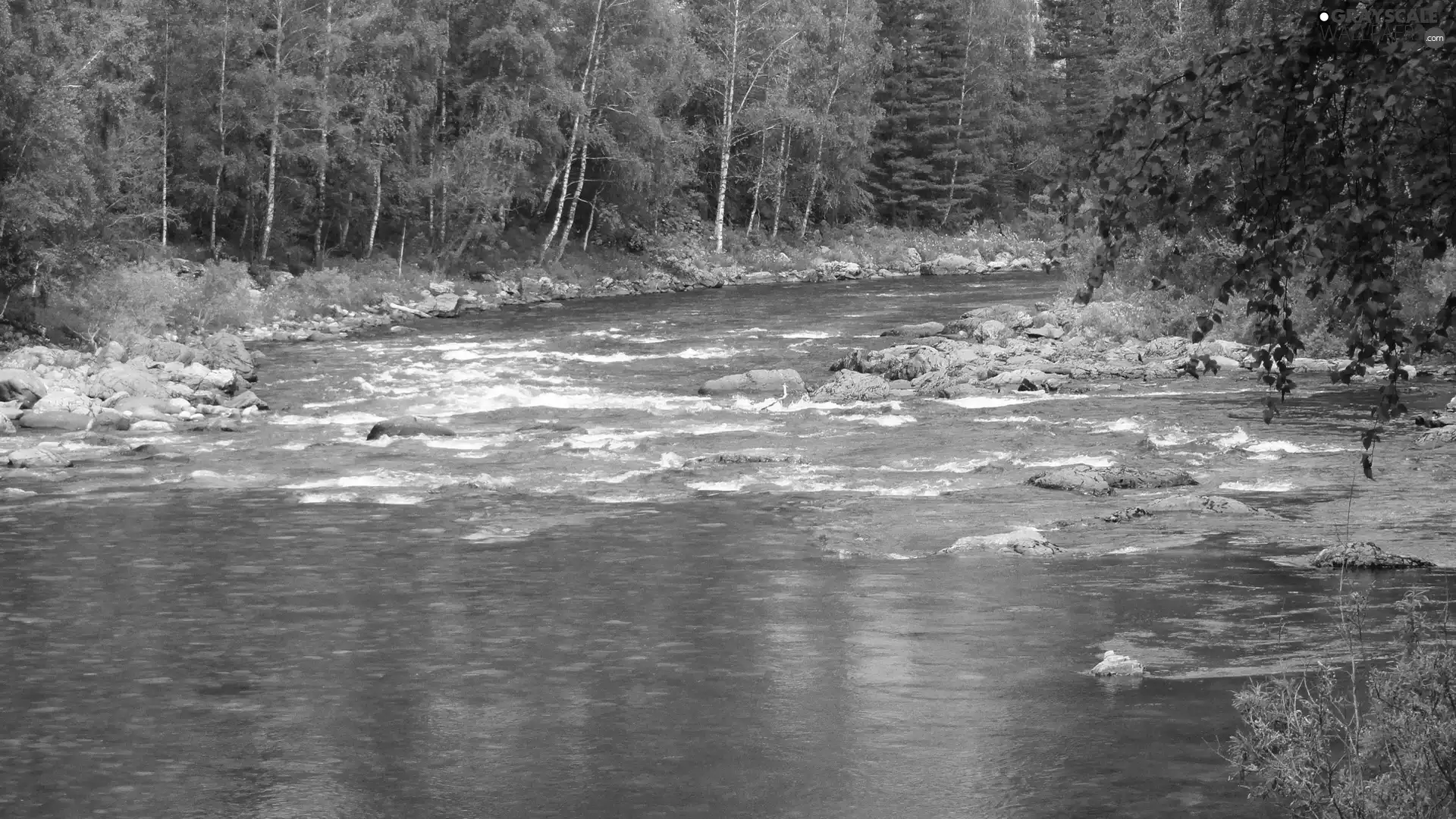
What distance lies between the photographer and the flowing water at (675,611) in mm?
9352

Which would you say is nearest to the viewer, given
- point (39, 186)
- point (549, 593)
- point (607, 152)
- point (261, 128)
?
point (549, 593)

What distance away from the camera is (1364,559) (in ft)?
44.8

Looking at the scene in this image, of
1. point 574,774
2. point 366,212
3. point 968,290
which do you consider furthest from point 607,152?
point 574,774


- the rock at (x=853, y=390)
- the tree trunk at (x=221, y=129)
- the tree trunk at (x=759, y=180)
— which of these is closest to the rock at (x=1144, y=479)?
the rock at (x=853, y=390)

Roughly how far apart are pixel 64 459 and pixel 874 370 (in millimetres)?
14655

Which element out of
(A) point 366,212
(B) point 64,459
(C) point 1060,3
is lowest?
(B) point 64,459

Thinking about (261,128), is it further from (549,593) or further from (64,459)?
(549,593)

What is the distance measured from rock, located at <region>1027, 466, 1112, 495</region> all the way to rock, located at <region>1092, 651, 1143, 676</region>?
22.9ft

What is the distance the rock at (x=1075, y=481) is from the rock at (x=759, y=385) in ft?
28.9

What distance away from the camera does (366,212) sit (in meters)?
48.6

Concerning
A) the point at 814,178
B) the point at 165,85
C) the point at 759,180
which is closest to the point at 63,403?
the point at 165,85

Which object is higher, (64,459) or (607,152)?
(607,152)

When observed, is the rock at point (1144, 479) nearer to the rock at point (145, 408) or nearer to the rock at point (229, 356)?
the rock at point (145, 408)

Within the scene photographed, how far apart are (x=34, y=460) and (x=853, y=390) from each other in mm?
13083
